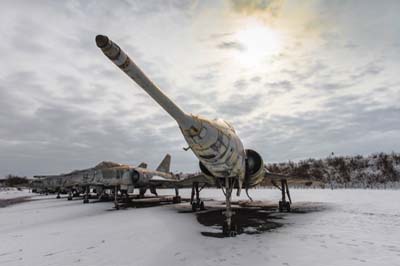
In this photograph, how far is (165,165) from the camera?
31.0 meters

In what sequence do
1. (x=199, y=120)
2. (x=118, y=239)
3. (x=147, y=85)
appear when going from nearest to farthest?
1. (x=147, y=85)
2. (x=199, y=120)
3. (x=118, y=239)

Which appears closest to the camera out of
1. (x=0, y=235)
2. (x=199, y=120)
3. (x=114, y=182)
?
(x=199, y=120)

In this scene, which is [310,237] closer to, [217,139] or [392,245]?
[392,245]

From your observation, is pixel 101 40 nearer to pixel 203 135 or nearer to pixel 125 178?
pixel 203 135

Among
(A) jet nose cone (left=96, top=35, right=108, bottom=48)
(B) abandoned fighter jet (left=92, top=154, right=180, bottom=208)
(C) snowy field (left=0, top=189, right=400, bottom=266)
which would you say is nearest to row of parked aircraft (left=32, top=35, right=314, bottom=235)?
(A) jet nose cone (left=96, top=35, right=108, bottom=48)

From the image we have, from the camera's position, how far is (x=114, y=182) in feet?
59.3

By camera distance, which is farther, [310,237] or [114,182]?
[114,182]

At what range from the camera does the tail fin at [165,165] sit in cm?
3061

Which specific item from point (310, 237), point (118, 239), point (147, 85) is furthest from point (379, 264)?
point (118, 239)

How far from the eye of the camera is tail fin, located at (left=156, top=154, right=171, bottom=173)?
100 feet

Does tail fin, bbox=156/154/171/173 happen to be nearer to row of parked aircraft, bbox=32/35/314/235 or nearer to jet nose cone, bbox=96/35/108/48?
row of parked aircraft, bbox=32/35/314/235

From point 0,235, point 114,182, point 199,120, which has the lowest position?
point 0,235

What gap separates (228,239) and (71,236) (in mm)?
4531

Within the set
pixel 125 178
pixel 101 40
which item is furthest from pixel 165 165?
pixel 101 40
